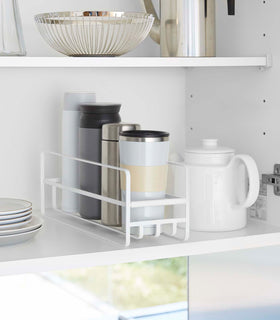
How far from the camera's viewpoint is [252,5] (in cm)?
145

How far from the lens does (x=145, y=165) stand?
4.17ft

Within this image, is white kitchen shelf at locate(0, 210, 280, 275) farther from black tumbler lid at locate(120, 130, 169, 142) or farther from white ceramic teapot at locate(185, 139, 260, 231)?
black tumbler lid at locate(120, 130, 169, 142)

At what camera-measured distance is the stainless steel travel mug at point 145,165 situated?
4.14 feet

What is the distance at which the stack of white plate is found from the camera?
1257 mm

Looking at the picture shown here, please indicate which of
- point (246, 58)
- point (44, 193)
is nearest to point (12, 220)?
point (44, 193)

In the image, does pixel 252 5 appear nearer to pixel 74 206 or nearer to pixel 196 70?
pixel 196 70

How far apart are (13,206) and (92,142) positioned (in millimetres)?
197

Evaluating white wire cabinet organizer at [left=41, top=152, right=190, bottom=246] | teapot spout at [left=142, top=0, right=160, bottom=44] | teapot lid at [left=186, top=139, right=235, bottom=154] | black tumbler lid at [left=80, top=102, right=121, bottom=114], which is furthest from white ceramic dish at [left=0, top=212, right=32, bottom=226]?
teapot spout at [left=142, top=0, right=160, bottom=44]

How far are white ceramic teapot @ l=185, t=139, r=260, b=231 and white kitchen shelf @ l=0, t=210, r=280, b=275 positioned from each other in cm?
3

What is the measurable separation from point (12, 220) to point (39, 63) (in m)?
0.28

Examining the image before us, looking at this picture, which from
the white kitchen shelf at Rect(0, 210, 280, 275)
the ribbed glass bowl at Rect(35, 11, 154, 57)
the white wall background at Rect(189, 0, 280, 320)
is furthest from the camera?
the white wall background at Rect(189, 0, 280, 320)

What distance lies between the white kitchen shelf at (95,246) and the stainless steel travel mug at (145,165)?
2.2 inches

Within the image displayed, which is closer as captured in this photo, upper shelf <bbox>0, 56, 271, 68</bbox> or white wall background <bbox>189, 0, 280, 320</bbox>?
upper shelf <bbox>0, 56, 271, 68</bbox>

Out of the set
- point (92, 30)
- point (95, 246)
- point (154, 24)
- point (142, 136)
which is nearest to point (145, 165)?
point (142, 136)
